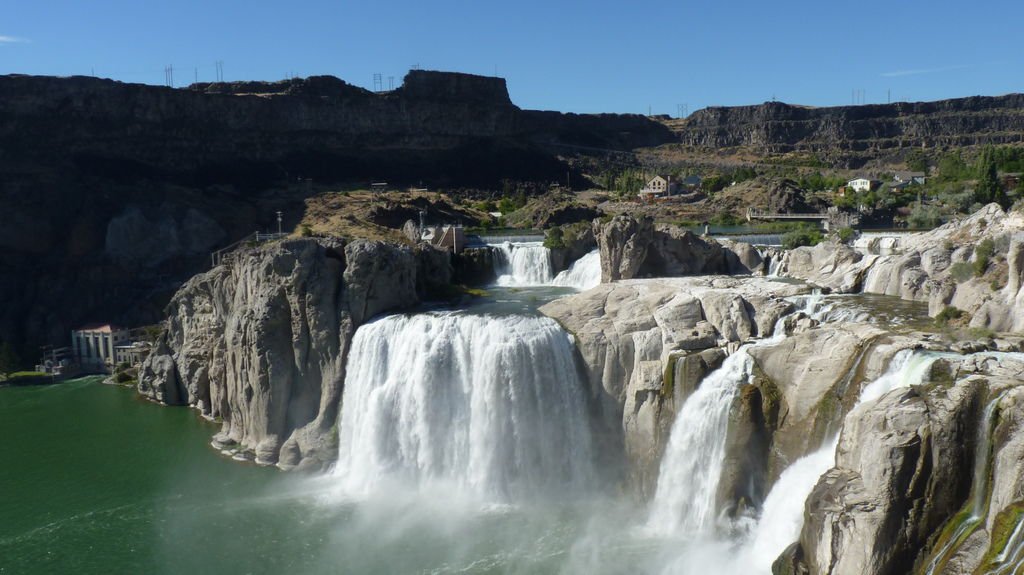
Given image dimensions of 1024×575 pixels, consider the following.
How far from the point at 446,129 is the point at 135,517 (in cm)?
9240

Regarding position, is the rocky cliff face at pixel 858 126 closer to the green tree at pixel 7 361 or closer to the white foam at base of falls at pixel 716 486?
the white foam at base of falls at pixel 716 486

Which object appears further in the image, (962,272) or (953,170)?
(953,170)

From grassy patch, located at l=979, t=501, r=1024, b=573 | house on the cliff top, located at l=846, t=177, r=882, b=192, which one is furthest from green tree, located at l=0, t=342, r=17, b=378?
house on the cliff top, located at l=846, t=177, r=882, b=192

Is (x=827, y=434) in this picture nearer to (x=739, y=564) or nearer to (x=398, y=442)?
(x=739, y=564)

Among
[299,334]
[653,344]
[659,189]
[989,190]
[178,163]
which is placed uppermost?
[178,163]

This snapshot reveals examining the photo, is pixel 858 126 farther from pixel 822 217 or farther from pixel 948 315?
pixel 948 315

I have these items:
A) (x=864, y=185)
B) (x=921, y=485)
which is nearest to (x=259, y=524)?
(x=921, y=485)

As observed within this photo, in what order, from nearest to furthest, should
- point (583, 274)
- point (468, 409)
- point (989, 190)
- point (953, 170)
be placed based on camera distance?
1. point (468, 409)
2. point (583, 274)
3. point (989, 190)
4. point (953, 170)

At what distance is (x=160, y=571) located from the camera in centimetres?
2480

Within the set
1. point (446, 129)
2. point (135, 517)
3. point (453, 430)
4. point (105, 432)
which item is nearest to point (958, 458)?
point (453, 430)

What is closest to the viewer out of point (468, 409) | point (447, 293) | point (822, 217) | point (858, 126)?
point (468, 409)

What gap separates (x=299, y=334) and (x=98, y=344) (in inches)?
1003

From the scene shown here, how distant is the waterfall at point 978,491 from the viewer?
17391 millimetres

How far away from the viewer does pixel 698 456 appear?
25.6m
